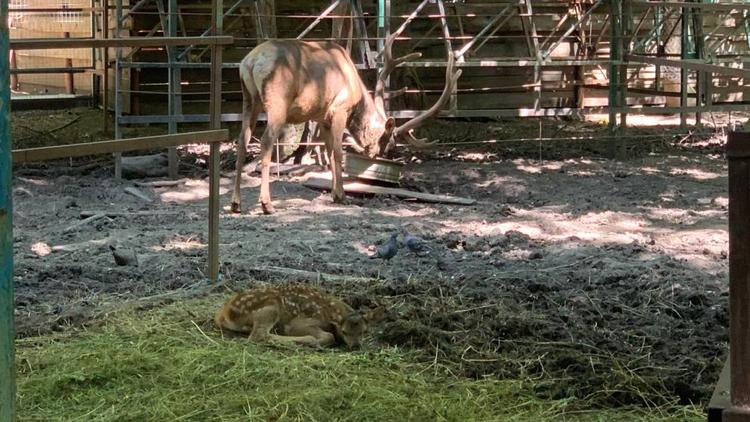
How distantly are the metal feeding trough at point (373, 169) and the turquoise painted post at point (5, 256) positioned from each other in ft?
27.6

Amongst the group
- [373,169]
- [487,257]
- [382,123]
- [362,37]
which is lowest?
[487,257]

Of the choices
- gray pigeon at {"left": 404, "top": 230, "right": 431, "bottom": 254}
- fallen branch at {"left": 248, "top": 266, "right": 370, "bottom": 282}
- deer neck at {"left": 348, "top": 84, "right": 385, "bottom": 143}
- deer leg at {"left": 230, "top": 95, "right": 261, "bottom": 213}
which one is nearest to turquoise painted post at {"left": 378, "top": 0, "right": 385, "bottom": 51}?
deer neck at {"left": 348, "top": 84, "right": 385, "bottom": 143}

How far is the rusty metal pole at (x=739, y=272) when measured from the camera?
3152 mm

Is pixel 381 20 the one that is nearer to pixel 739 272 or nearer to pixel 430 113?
pixel 430 113

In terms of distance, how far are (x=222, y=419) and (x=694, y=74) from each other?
1481 cm

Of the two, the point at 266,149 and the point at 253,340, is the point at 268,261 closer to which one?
the point at 253,340

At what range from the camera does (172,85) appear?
13.1 meters

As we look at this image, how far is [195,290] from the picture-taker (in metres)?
6.96

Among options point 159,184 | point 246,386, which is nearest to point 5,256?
point 246,386

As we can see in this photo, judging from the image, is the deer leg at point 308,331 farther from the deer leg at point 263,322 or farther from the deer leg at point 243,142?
the deer leg at point 243,142

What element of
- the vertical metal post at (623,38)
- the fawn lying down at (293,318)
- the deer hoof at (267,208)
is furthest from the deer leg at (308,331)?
the vertical metal post at (623,38)

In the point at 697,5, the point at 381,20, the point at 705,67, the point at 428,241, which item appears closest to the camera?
the point at 428,241

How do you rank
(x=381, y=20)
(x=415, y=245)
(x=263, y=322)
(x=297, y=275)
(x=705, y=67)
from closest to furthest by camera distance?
(x=263, y=322) < (x=297, y=275) < (x=415, y=245) < (x=705, y=67) < (x=381, y=20)

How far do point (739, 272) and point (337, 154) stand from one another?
8.60 m
